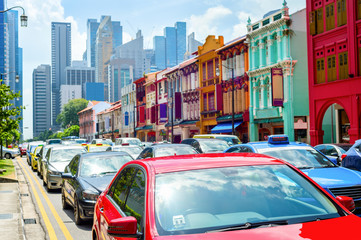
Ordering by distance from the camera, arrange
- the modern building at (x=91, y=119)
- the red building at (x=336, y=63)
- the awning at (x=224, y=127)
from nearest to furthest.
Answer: the red building at (x=336, y=63) → the awning at (x=224, y=127) → the modern building at (x=91, y=119)

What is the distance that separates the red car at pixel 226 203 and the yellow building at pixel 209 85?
4349 centimetres

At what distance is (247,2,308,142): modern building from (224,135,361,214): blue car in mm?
26571

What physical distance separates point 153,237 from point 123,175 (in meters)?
1.80

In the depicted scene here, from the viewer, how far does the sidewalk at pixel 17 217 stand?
845cm

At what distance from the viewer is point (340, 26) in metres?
31.3

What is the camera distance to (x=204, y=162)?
162 inches

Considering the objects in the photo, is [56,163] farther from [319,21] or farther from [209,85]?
[209,85]

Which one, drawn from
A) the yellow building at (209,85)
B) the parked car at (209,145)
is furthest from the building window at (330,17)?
the parked car at (209,145)

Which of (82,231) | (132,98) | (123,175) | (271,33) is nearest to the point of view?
(123,175)

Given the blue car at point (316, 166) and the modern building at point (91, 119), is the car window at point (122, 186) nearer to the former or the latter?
the blue car at point (316, 166)

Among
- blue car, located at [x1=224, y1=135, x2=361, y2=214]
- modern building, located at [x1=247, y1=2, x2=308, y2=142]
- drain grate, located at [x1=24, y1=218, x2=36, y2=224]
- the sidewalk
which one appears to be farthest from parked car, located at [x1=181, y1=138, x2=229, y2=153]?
modern building, located at [x1=247, y1=2, x2=308, y2=142]

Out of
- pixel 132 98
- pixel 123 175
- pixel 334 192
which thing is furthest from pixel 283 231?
pixel 132 98

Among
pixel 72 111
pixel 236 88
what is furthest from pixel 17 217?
pixel 72 111

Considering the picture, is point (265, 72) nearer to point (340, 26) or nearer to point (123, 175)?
point (340, 26)
